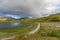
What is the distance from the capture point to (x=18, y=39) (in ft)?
90.3

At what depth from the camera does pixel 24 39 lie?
86.8ft

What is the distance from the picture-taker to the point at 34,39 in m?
27.3

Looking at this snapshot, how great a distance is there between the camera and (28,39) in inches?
1041

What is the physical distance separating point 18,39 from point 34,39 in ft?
8.55

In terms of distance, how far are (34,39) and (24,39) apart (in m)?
1.78

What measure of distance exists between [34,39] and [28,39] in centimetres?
128

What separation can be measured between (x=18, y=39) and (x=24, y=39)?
1460 mm

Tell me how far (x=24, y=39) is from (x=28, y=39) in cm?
63
